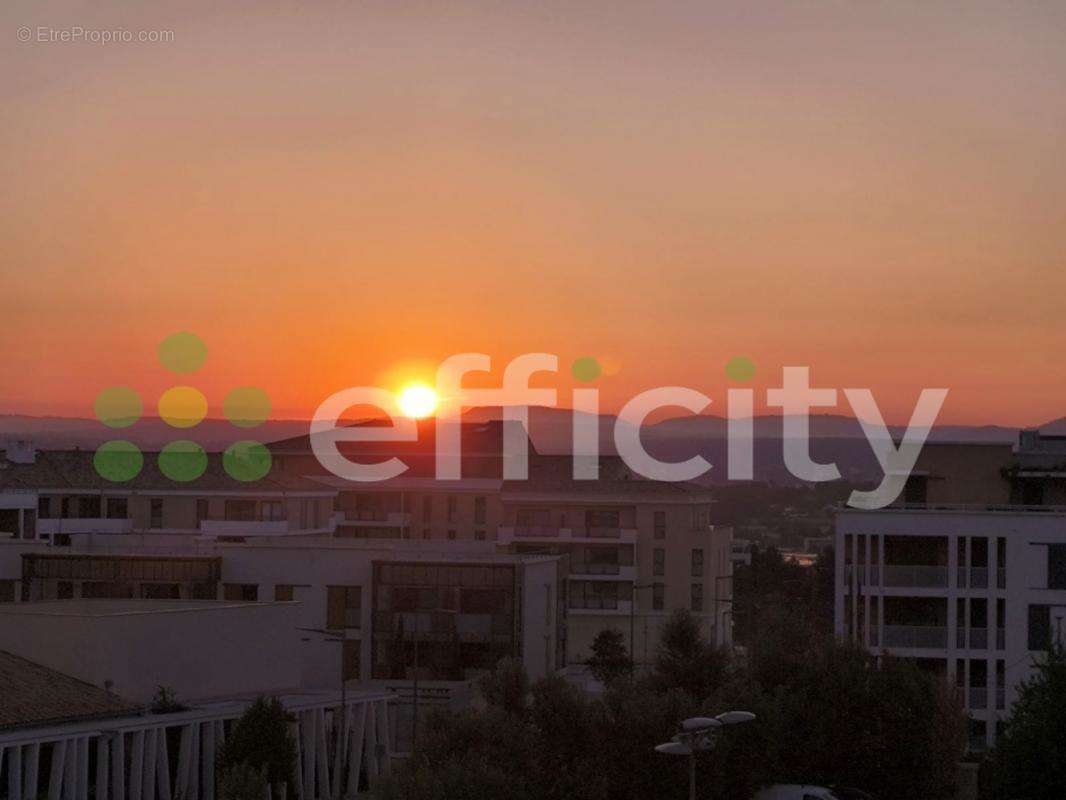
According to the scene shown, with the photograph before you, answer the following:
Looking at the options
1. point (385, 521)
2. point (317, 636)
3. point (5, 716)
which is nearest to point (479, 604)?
point (317, 636)

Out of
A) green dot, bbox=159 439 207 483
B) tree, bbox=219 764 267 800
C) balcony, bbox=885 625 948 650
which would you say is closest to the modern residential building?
green dot, bbox=159 439 207 483

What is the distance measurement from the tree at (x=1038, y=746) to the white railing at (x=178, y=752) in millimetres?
13089

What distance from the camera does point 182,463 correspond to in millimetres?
87312

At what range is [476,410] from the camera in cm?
12862

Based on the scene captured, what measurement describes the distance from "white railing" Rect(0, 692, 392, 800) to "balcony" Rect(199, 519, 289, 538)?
1541 inches

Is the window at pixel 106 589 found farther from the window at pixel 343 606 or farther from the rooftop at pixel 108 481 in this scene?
the rooftop at pixel 108 481

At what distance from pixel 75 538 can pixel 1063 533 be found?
3766cm

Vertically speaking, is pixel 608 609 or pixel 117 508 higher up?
pixel 117 508

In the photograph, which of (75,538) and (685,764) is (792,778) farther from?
(75,538)

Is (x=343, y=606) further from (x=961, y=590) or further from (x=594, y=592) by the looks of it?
(x=594, y=592)

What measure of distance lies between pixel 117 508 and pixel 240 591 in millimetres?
23991

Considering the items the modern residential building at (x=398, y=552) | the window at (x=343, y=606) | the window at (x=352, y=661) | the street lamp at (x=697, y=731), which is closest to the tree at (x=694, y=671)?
the street lamp at (x=697, y=731)

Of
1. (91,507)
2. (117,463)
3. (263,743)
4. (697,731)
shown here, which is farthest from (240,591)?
(697,731)

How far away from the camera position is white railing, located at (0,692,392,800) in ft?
106
